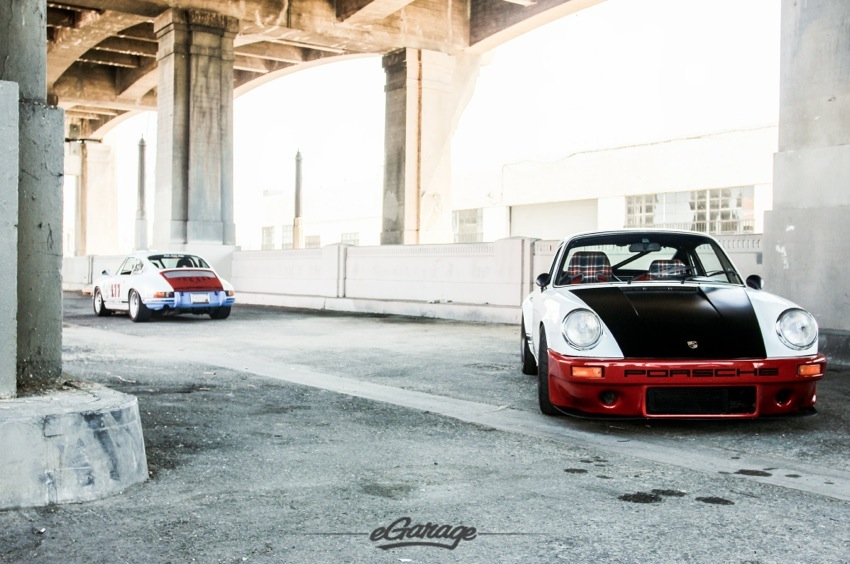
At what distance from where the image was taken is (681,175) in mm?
37531

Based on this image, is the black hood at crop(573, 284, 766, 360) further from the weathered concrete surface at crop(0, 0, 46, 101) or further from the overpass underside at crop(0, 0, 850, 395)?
the overpass underside at crop(0, 0, 850, 395)

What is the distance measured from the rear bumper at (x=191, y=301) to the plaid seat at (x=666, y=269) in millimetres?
10682

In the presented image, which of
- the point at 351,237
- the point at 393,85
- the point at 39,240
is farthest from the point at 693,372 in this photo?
the point at 351,237

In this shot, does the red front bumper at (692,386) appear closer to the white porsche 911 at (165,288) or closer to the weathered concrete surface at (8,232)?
the weathered concrete surface at (8,232)

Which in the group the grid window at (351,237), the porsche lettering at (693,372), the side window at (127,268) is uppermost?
the grid window at (351,237)

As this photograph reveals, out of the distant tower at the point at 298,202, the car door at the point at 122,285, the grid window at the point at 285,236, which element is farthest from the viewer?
the grid window at the point at 285,236

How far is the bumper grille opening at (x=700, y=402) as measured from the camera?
5016mm

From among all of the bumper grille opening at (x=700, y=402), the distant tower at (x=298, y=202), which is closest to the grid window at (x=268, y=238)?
the distant tower at (x=298, y=202)

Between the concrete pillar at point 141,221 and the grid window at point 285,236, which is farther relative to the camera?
the grid window at point 285,236

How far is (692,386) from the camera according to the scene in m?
4.96

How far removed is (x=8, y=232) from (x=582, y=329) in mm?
3232

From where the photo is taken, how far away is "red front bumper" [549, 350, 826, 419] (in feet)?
16.3

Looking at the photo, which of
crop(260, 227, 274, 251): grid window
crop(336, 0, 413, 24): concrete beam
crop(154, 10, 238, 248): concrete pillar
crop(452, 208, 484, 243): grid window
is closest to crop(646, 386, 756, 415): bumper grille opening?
crop(336, 0, 413, 24): concrete beam

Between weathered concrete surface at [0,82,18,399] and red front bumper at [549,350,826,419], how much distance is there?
307 centimetres
